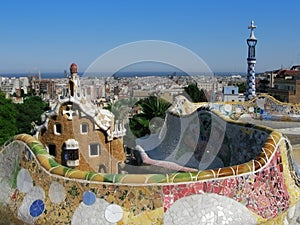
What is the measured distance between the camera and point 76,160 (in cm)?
785

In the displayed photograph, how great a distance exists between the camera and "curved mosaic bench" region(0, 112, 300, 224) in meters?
4.27

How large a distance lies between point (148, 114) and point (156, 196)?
13.2 metres

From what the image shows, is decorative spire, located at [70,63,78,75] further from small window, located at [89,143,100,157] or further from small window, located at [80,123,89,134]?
small window, located at [89,143,100,157]

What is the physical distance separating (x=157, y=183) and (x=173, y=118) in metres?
6.92

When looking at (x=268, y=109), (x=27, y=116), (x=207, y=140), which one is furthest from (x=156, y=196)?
(x=27, y=116)

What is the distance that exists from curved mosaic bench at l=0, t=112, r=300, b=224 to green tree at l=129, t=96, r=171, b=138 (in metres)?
10.9

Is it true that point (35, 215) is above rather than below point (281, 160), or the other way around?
below

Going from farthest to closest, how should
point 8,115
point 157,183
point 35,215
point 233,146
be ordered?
point 8,115 < point 233,146 < point 35,215 < point 157,183

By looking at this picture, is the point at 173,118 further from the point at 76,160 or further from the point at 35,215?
the point at 35,215

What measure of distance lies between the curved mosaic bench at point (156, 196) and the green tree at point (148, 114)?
35.8 feet

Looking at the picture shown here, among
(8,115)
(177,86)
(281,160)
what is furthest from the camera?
(8,115)

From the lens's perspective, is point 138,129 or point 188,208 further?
point 138,129

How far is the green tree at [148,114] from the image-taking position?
1599cm

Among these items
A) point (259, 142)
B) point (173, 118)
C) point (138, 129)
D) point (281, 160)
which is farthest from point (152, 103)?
point (281, 160)
